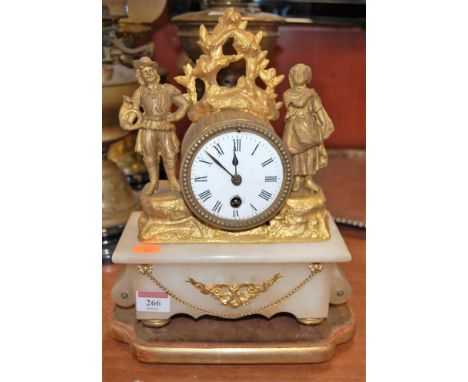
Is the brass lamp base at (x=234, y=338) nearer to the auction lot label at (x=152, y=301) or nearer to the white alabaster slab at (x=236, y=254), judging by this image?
the auction lot label at (x=152, y=301)

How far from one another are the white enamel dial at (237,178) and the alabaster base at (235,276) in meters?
0.06

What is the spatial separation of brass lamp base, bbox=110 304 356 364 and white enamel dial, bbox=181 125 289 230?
0.21 metres

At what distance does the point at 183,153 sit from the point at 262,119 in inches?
6.1

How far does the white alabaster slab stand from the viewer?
0.96 meters

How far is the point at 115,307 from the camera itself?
112cm

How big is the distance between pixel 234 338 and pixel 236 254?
0.17m

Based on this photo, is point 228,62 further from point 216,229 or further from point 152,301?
point 152,301

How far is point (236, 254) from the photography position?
38.0 inches

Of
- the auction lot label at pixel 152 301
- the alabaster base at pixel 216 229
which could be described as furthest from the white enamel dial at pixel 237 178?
the auction lot label at pixel 152 301

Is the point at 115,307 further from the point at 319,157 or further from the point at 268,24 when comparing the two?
the point at 268,24

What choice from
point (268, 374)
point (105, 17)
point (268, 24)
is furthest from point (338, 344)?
point (105, 17)

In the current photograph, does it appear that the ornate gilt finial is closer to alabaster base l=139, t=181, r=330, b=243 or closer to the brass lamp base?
alabaster base l=139, t=181, r=330, b=243

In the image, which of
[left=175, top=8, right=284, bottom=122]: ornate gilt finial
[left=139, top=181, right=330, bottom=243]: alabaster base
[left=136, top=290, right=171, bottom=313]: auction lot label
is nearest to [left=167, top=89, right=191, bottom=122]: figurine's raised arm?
[left=175, top=8, right=284, bottom=122]: ornate gilt finial

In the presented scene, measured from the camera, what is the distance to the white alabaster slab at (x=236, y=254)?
962 mm
